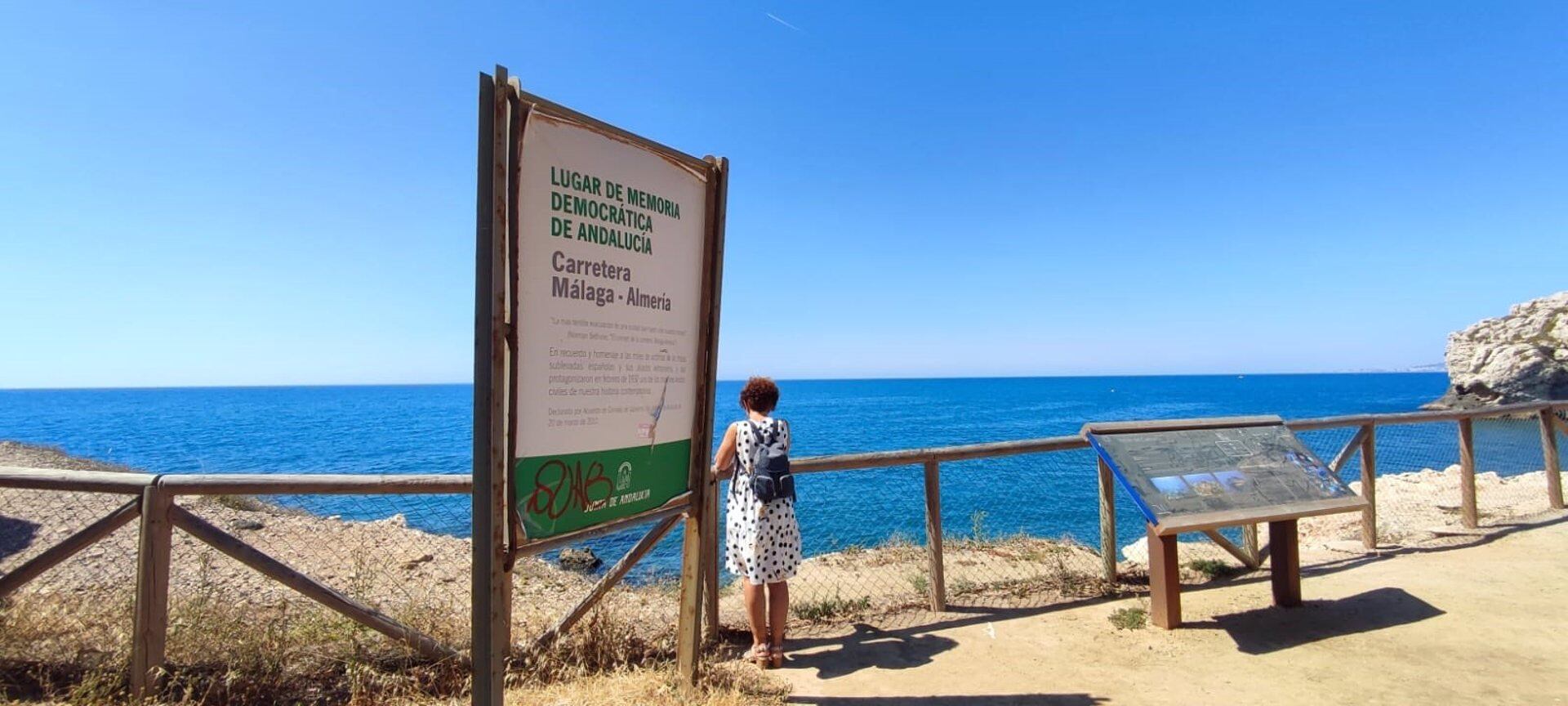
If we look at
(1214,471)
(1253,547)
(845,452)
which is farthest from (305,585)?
(845,452)

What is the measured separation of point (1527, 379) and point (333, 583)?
72.3 m

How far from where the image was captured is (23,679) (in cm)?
366

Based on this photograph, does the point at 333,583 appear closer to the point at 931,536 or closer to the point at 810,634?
the point at 810,634

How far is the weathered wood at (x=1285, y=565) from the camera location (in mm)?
5117

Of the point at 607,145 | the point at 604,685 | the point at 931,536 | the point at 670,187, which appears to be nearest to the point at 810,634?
the point at 931,536

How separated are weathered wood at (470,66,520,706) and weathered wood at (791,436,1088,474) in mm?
2258

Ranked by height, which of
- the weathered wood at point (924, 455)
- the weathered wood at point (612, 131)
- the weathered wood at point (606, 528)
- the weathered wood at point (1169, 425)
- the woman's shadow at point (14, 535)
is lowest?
the woman's shadow at point (14, 535)

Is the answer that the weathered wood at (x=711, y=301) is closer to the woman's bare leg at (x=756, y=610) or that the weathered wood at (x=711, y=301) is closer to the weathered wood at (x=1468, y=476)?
the woman's bare leg at (x=756, y=610)

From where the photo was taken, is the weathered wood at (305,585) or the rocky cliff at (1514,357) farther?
the rocky cliff at (1514,357)

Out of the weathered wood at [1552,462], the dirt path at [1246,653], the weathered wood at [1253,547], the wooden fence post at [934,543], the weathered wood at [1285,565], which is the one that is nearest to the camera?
the dirt path at [1246,653]

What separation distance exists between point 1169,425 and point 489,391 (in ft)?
16.1

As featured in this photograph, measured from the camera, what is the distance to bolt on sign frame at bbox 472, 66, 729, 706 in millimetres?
2488

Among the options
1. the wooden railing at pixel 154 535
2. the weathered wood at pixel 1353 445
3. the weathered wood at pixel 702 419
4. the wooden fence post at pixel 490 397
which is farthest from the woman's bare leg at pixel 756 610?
the weathered wood at pixel 1353 445

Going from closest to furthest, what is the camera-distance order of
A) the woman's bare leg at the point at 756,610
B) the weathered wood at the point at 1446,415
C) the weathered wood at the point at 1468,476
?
the woman's bare leg at the point at 756,610
the weathered wood at the point at 1446,415
the weathered wood at the point at 1468,476
